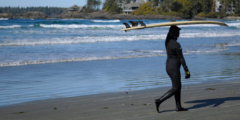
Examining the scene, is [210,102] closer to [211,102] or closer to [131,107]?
[211,102]

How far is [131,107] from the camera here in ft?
19.5

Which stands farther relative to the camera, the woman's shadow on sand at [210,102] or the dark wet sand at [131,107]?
the woman's shadow on sand at [210,102]

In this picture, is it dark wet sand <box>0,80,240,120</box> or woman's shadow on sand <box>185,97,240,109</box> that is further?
woman's shadow on sand <box>185,97,240,109</box>

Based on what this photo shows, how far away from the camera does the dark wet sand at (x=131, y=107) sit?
5.28 m

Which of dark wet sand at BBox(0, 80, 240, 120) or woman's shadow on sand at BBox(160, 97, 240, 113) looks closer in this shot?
dark wet sand at BBox(0, 80, 240, 120)

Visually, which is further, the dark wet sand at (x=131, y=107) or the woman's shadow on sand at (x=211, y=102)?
the woman's shadow on sand at (x=211, y=102)

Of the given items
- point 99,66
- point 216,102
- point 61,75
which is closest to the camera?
point 216,102

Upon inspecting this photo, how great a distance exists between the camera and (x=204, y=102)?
247 inches

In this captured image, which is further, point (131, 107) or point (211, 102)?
point (211, 102)

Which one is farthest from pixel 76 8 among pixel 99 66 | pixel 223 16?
pixel 99 66

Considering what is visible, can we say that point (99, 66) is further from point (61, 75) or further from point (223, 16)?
point (223, 16)

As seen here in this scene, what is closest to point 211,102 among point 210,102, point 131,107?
point 210,102

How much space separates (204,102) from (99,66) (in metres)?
7.04

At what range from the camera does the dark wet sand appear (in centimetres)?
528
